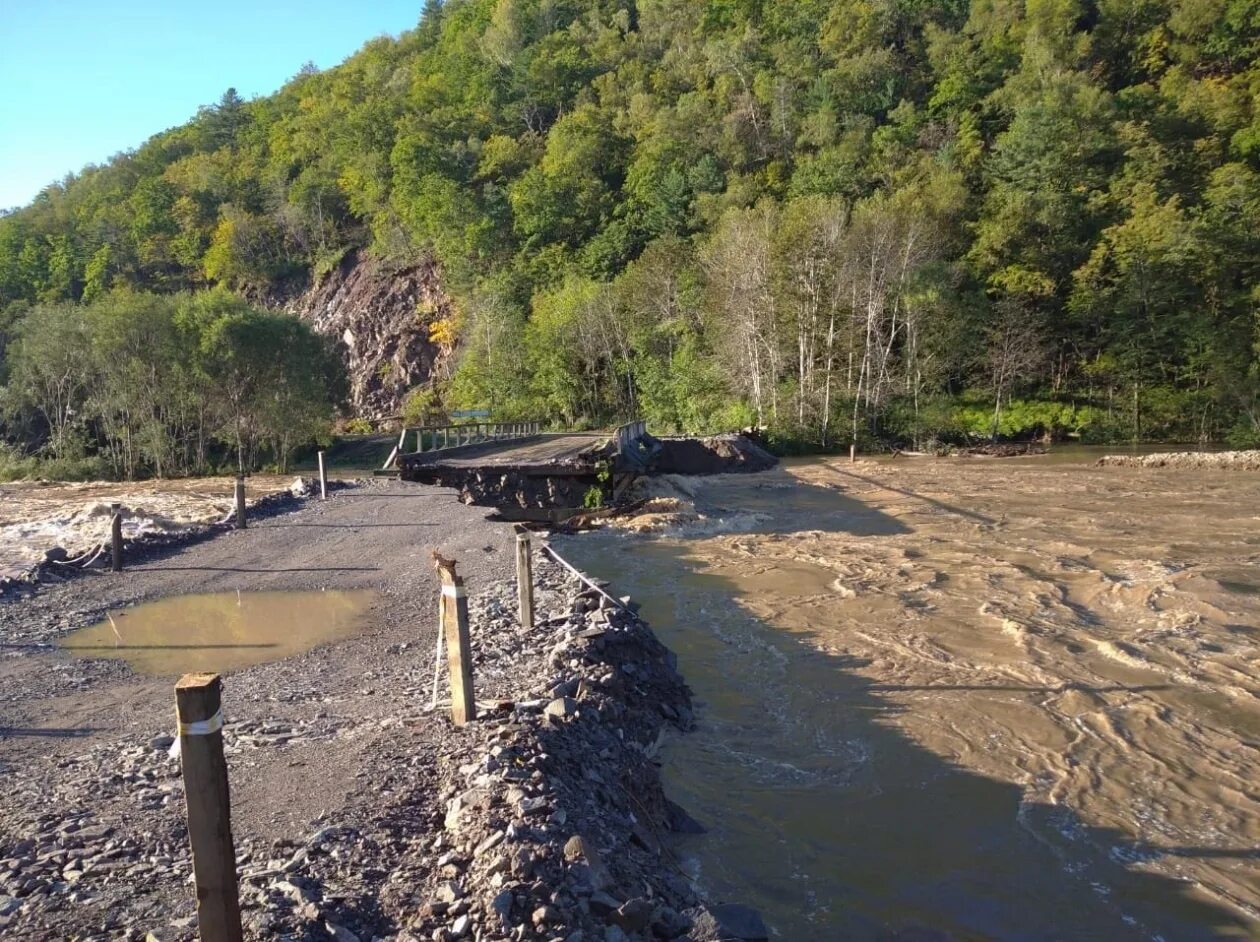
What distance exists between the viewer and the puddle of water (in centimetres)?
955

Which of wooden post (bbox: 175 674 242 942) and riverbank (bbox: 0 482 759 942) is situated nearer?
wooden post (bbox: 175 674 242 942)

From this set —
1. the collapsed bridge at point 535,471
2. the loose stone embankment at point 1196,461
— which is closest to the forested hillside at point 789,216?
the loose stone embankment at point 1196,461

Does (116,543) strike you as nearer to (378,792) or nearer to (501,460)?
(501,460)

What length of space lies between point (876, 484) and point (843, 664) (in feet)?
60.2

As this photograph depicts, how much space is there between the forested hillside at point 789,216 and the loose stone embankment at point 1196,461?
6656mm

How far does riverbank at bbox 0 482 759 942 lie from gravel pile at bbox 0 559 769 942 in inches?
0.6

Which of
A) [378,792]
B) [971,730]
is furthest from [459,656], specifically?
[971,730]

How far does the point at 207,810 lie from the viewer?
330 centimetres

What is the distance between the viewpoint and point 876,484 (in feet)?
88.3

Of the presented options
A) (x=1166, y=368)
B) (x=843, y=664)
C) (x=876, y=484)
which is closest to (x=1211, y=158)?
(x=1166, y=368)

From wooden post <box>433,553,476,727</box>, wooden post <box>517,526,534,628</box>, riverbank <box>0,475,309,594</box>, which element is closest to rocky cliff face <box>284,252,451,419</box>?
riverbank <box>0,475,309,594</box>

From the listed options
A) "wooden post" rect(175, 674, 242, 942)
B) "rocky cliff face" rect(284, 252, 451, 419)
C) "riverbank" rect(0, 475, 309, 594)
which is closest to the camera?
"wooden post" rect(175, 674, 242, 942)

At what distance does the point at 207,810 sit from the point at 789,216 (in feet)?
130

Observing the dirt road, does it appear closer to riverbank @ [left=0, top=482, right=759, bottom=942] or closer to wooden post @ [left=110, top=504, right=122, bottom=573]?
riverbank @ [left=0, top=482, right=759, bottom=942]
